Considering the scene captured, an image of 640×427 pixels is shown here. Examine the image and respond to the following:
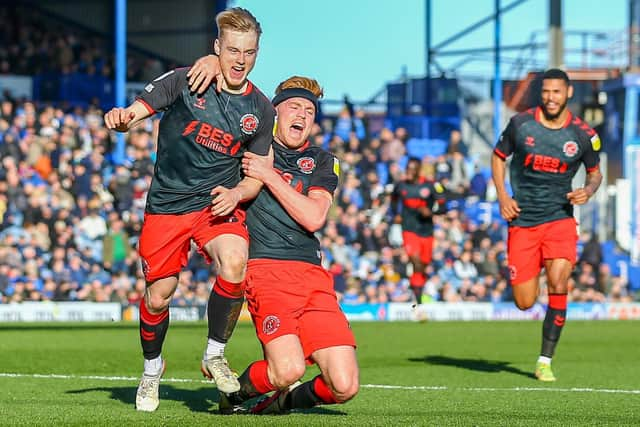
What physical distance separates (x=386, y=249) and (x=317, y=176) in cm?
1745

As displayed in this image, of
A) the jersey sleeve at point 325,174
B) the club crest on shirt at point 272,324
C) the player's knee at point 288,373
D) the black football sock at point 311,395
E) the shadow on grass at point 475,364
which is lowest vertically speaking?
the shadow on grass at point 475,364

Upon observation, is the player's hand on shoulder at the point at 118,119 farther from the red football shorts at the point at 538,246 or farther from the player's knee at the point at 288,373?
the red football shorts at the point at 538,246

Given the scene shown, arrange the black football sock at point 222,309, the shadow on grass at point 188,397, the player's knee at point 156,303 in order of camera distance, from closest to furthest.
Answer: the black football sock at point 222,309 → the player's knee at point 156,303 → the shadow on grass at point 188,397

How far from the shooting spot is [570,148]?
37.6 ft

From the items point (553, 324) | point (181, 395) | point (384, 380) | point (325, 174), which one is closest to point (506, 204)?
point (553, 324)

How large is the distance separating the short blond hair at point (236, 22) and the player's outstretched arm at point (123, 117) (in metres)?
0.73

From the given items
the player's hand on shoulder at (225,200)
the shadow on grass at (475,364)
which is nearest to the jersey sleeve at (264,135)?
the player's hand on shoulder at (225,200)

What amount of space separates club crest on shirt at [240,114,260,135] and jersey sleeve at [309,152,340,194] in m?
0.48

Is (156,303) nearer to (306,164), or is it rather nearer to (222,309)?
(222,309)

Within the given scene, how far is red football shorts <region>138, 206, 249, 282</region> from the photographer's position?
26.2 feet

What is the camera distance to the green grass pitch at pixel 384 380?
24.9ft

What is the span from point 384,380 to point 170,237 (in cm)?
351

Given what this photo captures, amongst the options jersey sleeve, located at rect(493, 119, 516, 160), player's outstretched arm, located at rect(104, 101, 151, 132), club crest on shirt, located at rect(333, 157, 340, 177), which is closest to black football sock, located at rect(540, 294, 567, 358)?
jersey sleeve, located at rect(493, 119, 516, 160)

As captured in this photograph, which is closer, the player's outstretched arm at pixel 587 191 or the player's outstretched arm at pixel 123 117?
the player's outstretched arm at pixel 123 117
